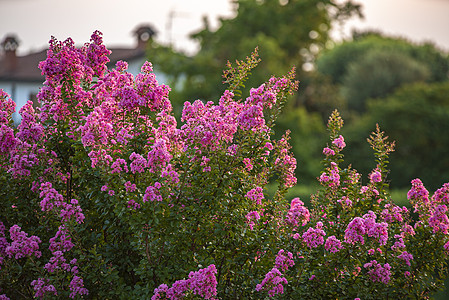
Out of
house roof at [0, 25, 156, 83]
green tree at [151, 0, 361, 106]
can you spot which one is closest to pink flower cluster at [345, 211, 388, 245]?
green tree at [151, 0, 361, 106]

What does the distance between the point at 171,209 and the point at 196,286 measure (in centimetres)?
70

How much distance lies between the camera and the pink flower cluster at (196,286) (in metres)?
4.32

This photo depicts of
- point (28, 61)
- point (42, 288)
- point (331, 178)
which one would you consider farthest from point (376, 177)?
point (28, 61)

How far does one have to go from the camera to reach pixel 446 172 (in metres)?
25.6

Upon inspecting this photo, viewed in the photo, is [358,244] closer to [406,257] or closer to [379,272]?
[379,272]

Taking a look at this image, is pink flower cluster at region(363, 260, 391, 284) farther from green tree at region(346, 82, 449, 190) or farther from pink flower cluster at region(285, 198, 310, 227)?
green tree at region(346, 82, 449, 190)

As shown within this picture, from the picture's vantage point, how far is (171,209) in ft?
15.6

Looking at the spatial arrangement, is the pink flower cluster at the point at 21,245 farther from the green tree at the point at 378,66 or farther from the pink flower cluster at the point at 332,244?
the green tree at the point at 378,66

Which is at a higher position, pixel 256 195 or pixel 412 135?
pixel 412 135

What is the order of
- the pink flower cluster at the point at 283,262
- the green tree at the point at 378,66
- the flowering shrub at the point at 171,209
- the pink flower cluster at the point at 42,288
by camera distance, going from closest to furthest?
1. the flowering shrub at the point at 171,209
2. the pink flower cluster at the point at 42,288
3. the pink flower cluster at the point at 283,262
4. the green tree at the point at 378,66

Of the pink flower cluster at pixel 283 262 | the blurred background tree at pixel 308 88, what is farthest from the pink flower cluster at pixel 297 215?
the blurred background tree at pixel 308 88

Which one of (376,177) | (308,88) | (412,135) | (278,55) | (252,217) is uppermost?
(308,88)

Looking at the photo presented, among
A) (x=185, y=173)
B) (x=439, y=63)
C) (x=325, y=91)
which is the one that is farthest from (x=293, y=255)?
(x=439, y=63)

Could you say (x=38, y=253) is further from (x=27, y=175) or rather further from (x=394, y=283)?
(x=394, y=283)
